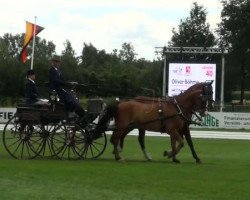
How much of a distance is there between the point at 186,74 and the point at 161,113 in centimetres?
2191

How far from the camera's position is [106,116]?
1484 cm

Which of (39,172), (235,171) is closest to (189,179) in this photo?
(235,171)

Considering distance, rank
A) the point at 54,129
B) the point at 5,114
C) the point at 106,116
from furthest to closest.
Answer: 1. the point at 5,114
2. the point at 106,116
3. the point at 54,129

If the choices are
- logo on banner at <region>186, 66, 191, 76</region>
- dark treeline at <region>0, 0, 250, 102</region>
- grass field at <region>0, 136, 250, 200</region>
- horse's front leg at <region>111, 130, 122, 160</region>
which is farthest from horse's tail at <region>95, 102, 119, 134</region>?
dark treeline at <region>0, 0, 250, 102</region>

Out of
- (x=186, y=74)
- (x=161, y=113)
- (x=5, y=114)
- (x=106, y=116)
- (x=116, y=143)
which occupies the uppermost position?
(x=186, y=74)

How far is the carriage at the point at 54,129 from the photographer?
14719 mm

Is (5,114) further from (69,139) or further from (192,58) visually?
(69,139)

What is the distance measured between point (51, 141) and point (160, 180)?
4347 millimetres

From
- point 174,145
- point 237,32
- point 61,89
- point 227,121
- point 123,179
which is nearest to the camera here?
point 123,179

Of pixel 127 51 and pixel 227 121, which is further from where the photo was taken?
pixel 127 51

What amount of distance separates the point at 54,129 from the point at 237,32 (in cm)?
5383

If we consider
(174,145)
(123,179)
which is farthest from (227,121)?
(123,179)

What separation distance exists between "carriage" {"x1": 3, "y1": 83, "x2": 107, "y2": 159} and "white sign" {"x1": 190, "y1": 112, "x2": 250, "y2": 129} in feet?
70.8

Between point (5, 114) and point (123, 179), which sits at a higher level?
point (5, 114)
